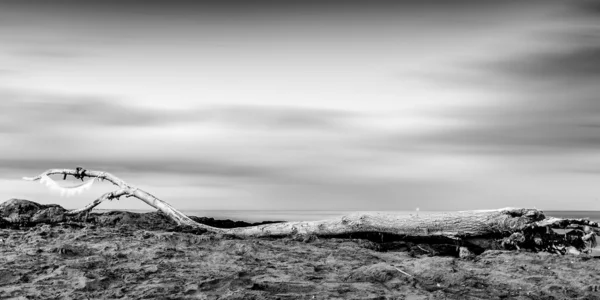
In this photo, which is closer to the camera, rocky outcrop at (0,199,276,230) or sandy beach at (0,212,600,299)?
sandy beach at (0,212,600,299)

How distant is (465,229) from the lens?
9672 millimetres

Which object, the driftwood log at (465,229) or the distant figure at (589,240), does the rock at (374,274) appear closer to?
the driftwood log at (465,229)

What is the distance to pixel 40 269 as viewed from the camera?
666 centimetres

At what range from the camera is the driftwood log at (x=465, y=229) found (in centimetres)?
938

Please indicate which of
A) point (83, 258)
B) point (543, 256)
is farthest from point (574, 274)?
point (83, 258)

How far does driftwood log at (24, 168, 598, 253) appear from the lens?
9.38 meters

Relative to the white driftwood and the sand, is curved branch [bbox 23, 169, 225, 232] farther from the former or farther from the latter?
the sand

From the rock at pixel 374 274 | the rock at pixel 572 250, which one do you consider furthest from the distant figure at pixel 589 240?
the rock at pixel 374 274

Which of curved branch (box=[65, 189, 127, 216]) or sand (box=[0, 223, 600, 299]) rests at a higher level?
curved branch (box=[65, 189, 127, 216])

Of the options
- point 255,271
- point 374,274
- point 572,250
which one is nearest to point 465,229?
point 572,250

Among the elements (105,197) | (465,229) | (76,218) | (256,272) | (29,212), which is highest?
(105,197)

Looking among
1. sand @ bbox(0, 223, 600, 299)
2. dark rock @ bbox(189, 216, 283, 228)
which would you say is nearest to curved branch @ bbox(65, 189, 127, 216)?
dark rock @ bbox(189, 216, 283, 228)

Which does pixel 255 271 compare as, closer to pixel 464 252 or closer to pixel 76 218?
pixel 464 252

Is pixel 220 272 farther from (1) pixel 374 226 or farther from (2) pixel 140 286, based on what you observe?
(1) pixel 374 226
